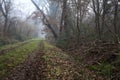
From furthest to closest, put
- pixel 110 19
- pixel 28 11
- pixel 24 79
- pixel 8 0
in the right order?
pixel 28 11 < pixel 8 0 < pixel 110 19 < pixel 24 79

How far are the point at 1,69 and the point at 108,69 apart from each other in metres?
5.69

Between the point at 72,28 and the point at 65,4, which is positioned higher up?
the point at 65,4

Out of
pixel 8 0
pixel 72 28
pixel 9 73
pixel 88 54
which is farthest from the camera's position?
pixel 8 0

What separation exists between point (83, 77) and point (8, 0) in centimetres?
3368

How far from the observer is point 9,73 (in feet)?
32.6

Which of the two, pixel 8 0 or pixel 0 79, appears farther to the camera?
pixel 8 0

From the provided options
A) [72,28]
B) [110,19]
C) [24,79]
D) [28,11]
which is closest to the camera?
[24,79]

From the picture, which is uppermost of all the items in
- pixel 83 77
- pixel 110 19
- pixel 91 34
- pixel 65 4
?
pixel 65 4

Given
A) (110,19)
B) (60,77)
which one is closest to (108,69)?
(60,77)

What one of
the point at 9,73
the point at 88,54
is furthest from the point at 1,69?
the point at 88,54

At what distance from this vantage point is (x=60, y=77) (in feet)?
30.3

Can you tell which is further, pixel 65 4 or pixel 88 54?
pixel 65 4

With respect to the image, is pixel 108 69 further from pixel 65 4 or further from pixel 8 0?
pixel 8 0

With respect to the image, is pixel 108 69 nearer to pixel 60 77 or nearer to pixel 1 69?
pixel 60 77
